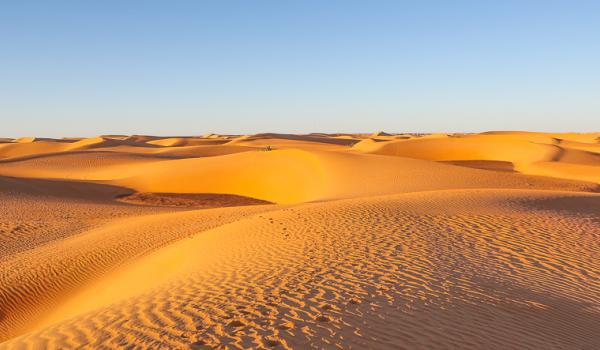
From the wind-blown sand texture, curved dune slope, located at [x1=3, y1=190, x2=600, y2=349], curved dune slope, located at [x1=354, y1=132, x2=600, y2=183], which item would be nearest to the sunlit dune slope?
the wind-blown sand texture

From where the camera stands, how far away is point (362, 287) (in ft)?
24.4

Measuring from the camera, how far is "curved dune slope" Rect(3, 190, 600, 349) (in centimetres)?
568

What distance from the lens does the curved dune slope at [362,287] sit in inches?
223

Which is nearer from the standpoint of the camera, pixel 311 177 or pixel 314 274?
pixel 314 274

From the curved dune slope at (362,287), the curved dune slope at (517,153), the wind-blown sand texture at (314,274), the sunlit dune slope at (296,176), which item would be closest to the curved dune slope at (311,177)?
the sunlit dune slope at (296,176)

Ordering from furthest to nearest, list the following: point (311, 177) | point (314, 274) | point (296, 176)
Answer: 1. point (296, 176)
2. point (311, 177)
3. point (314, 274)

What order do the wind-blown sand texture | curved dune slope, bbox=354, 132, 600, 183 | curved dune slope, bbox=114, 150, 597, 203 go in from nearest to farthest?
1. the wind-blown sand texture
2. curved dune slope, bbox=114, 150, 597, 203
3. curved dune slope, bbox=354, 132, 600, 183

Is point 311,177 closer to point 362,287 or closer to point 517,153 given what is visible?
point 362,287

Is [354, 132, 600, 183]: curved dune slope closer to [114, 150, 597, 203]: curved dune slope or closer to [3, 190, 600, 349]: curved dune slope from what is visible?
[114, 150, 597, 203]: curved dune slope

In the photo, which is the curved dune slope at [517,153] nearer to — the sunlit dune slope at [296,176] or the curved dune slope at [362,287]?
the sunlit dune slope at [296,176]

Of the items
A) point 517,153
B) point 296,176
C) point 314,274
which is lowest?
point 296,176

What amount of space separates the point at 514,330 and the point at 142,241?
37.8ft

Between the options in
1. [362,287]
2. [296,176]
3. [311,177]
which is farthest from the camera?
[296,176]

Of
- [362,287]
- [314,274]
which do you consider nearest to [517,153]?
[314,274]
